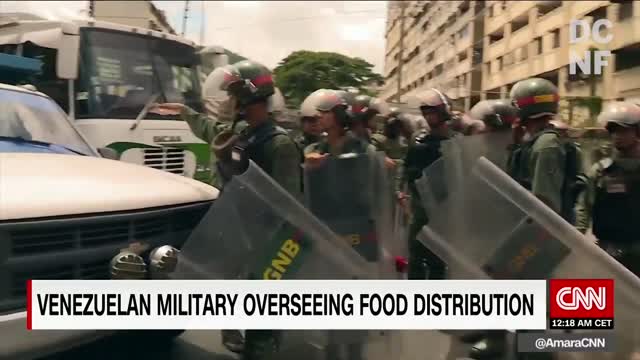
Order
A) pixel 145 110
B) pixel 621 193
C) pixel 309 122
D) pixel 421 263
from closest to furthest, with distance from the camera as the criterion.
A: pixel 621 193, pixel 421 263, pixel 309 122, pixel 145 110

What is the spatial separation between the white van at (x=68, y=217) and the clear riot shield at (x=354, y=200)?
2.41 ft

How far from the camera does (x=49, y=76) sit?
704 cm

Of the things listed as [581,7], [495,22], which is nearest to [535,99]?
[581,7]

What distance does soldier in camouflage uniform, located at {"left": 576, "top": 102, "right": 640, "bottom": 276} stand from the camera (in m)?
3.47

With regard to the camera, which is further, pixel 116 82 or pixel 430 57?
pixel 430 57

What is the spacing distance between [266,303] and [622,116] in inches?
85.1

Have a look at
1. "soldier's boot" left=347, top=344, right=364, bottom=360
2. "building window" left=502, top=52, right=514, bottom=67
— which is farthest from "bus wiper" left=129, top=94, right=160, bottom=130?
"building window" left=502, top=52, right=514, bottom=67

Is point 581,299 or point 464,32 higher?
point 464,32

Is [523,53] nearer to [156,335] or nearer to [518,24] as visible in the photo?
[518,24]

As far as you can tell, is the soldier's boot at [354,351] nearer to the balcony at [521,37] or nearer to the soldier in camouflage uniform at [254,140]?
the soldier in camouflage uniform at [254,140]

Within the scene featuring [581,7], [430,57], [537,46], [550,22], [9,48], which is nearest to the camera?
[9,48]

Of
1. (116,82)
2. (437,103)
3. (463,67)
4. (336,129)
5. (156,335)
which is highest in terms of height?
(463,67)

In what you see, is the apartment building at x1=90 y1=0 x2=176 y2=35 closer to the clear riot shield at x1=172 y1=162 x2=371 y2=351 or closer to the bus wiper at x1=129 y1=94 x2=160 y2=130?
the bus wiper at x1=129 y1=94 x2=160 y2=130

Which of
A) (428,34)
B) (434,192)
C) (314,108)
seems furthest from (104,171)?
(428,34)
